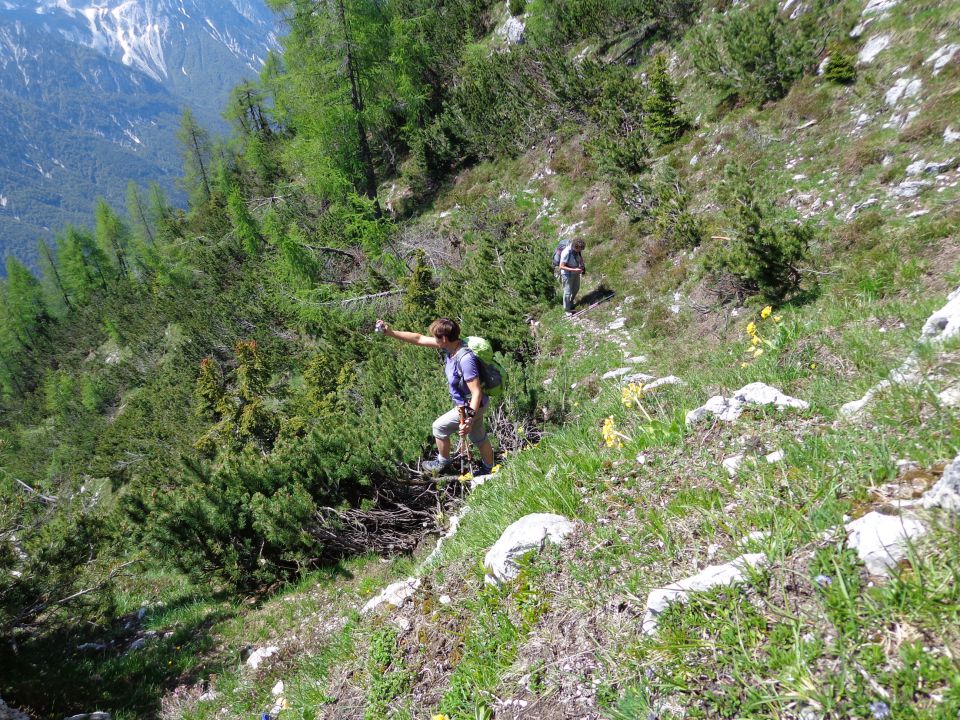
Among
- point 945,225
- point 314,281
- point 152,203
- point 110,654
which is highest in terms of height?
point 152,203

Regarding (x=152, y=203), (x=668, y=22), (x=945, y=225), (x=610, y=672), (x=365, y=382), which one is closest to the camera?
(x=610, y=672)

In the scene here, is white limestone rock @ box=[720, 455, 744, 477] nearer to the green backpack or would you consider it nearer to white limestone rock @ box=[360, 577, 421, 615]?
white limestone rock @ box=[360, 577, 421, 615]

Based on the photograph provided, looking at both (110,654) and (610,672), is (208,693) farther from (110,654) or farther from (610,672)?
(610,672)

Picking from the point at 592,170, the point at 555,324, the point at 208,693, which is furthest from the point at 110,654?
the point at 592,170

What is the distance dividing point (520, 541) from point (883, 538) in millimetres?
1710

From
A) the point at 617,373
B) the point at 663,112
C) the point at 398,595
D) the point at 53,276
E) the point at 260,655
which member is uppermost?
the point at 53,276

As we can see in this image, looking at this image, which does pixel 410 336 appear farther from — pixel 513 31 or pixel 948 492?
pixel 513 31

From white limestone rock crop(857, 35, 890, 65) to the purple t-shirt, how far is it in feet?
35.0

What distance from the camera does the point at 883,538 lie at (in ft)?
5.90

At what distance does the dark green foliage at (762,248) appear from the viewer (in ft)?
22.8

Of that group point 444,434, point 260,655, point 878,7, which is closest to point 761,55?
point 878,7

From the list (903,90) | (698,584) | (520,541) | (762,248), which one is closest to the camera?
(698,584)

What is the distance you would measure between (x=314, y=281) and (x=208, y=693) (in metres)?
14.3

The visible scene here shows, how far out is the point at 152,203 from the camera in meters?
63.0
